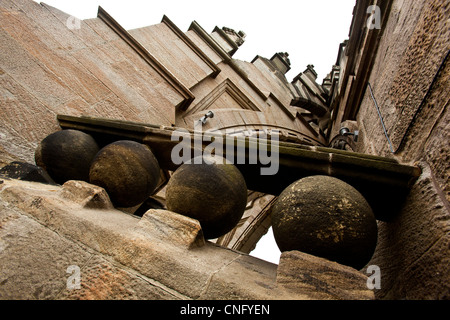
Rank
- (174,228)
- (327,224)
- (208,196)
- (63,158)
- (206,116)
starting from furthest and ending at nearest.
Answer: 1. (206,116)
2. (63,158)
3. (208,196)
4. (174,228)
5. (327,224)

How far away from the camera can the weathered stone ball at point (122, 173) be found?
1631mm

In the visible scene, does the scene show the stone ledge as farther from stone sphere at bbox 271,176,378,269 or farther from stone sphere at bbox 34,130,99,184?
stone sphere at bbox 34,130,99,184

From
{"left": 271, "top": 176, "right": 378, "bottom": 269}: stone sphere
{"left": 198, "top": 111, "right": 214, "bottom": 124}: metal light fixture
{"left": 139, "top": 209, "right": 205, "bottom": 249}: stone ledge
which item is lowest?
{"left": 139, "top": 209, "right": 205, "bottom": 249}: stone ledge

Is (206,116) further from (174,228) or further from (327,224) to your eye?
(327,224)

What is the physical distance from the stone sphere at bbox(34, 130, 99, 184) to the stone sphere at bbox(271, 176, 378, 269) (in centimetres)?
135

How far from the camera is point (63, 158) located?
1.86 m

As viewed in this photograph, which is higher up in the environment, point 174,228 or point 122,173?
point 122,173

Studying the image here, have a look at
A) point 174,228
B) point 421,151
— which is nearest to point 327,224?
point 174,228

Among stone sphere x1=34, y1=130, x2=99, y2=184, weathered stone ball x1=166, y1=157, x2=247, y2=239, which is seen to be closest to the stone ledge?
weathered stone ball x1=166, y1=157, x2=247, y2=239

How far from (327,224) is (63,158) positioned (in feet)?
5.48

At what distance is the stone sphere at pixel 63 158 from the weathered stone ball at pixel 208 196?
808mm

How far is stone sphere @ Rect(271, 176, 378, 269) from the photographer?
1.11 meters

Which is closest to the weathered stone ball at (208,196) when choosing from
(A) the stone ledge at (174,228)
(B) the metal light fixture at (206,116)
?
(A) the stone ledge at (174,228)
